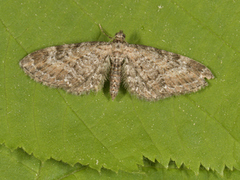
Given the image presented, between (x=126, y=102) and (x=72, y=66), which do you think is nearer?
(x=72, y=66)

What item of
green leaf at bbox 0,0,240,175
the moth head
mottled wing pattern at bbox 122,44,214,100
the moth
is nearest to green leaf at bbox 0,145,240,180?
green leaf at bbox 0,0,240,175

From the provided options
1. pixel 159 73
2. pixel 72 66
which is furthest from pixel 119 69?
pixel 72 66

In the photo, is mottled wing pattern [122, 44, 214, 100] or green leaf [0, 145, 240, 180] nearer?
mottled wing pattern [122, 44, 214, 100]

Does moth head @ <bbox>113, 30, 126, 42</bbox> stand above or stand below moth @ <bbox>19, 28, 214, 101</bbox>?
above

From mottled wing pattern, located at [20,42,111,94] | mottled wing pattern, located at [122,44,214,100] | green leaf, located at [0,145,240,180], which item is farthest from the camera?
green leaf, located at [0,145,240,180]

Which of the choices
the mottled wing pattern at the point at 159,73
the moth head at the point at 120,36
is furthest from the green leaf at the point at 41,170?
the moth head at the point at 120,36

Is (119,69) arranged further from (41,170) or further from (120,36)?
(41,170)

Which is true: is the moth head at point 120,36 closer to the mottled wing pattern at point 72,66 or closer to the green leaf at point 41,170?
the mottled wing pattern at point 72,66

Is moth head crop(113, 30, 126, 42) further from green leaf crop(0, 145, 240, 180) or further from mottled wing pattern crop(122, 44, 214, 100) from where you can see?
green leaf crop(0, 145, 240, 180)
